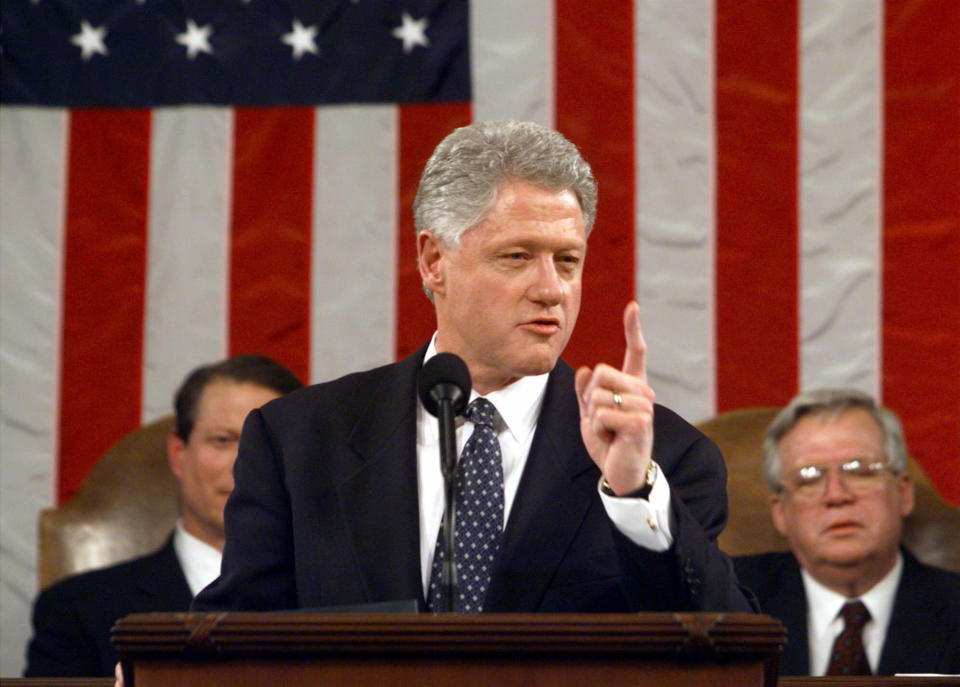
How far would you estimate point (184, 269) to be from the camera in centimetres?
485

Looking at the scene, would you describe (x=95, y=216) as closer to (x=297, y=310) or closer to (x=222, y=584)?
(x=297, y=310)

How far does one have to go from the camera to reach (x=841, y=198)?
472 cm

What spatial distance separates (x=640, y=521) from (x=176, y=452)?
2.62m

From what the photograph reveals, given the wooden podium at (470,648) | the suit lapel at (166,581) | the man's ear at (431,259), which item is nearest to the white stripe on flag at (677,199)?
the suit lapel at (166,581)

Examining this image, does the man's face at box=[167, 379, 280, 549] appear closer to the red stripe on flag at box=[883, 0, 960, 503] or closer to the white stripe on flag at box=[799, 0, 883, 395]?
the white stripe on flag at box=[799, 0, 883, 395]

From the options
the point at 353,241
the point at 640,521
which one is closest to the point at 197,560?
the point at 353,241

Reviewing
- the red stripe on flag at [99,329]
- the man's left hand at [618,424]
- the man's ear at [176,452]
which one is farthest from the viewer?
the red stripe on flag at [99,329]

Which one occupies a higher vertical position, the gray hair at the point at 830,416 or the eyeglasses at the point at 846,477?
the gray hair at the point at 830,416

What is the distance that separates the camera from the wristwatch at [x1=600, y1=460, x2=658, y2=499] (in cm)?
201

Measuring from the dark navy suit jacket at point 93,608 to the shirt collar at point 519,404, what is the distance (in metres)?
1.91

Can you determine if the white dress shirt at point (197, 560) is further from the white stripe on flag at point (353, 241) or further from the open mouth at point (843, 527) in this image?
the open mouth at point (843, 527)

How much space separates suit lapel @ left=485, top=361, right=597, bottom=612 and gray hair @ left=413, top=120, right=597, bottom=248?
349mm

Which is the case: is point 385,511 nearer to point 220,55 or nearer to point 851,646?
point 851,646

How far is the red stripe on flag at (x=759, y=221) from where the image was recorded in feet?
15.5
